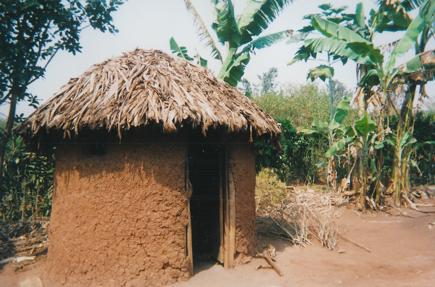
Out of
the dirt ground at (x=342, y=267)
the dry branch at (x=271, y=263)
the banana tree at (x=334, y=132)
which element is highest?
the banana tree at (x=334, y=132)

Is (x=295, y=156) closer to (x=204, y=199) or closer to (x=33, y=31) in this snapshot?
(x=204, y=199)

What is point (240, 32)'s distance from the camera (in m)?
8.16

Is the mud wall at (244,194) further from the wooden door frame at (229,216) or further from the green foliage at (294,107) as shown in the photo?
the green foliage at (294,107)

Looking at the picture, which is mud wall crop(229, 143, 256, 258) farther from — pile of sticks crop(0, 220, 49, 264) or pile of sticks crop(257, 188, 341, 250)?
pile of sticks crop(0, 220, 49, 264)

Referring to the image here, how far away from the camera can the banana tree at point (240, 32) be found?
7.82m

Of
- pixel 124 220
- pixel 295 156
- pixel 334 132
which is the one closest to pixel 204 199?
pixel 124 220

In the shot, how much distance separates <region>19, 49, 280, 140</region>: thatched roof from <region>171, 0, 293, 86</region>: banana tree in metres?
2.96

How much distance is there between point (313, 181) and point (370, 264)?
662 centimetres

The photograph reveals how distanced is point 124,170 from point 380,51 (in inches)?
271

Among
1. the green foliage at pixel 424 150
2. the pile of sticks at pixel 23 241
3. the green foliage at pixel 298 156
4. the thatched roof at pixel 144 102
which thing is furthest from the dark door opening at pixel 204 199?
the green foliage at pixel 424 150

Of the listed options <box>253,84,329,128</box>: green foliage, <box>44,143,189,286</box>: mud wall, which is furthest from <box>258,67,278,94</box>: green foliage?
<box>44,143,189,286</box>: mud wall

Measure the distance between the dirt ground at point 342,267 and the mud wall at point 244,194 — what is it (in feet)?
1.06

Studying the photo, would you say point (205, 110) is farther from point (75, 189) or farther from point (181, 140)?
point (75, 189)

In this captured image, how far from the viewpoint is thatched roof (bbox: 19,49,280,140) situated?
4078mm
